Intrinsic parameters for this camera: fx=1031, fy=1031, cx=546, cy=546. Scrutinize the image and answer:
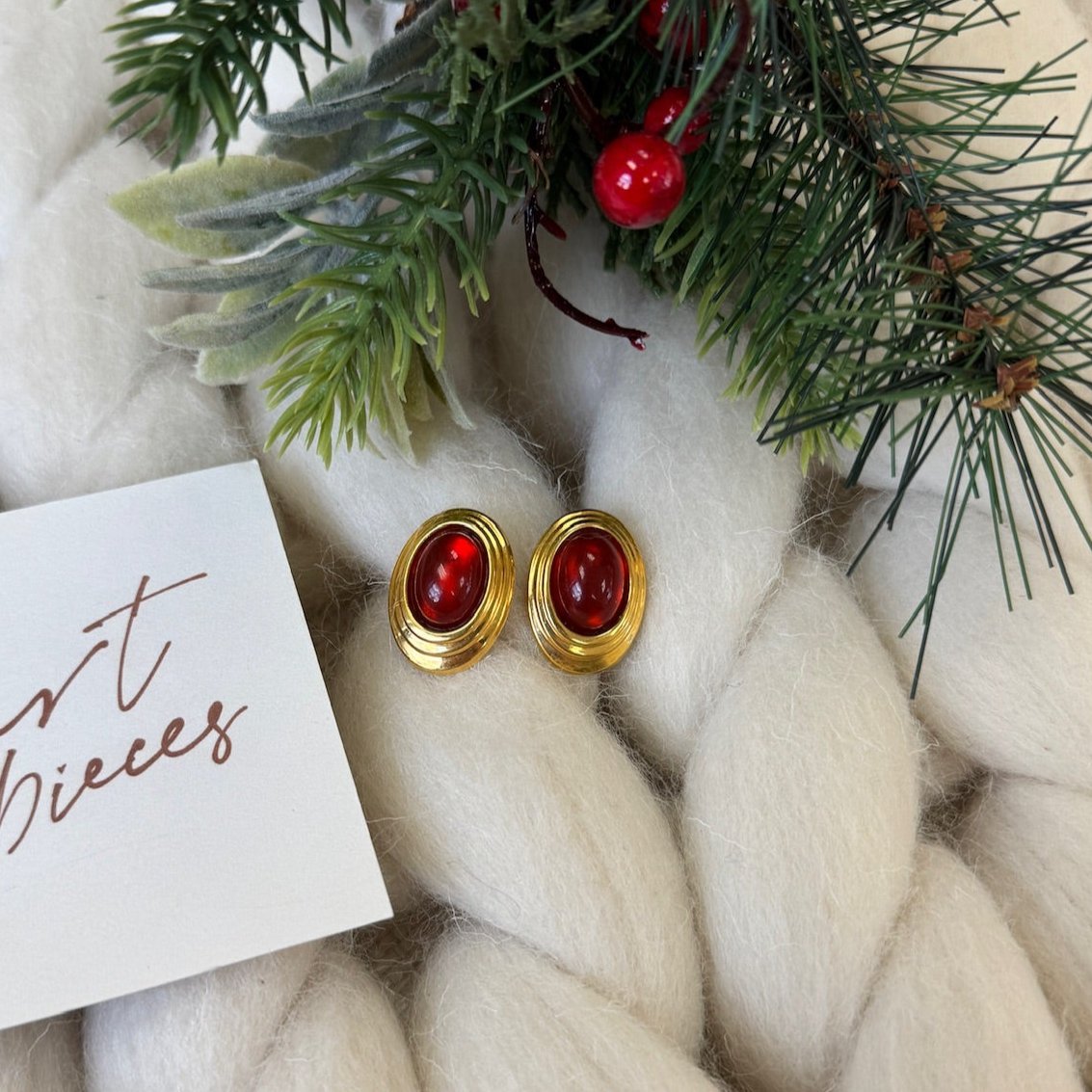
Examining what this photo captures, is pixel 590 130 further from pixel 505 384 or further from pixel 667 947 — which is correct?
pixel 667 947

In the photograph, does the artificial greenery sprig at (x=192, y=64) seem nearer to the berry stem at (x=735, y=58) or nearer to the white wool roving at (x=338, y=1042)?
the berry stem at (x=735, y=58)

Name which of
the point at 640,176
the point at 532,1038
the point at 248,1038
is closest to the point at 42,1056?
the point at 248,1038

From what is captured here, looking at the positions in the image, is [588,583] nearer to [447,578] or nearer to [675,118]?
[447,578]

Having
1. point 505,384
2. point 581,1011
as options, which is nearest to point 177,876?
point 581,1011

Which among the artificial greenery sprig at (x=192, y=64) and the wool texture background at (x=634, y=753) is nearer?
the artificial greenery sprig at (x=192, y=64)

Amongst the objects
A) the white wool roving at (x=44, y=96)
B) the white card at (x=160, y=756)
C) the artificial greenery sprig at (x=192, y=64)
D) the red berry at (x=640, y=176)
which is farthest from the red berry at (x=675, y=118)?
the white wool roving at (x=44, y=96)

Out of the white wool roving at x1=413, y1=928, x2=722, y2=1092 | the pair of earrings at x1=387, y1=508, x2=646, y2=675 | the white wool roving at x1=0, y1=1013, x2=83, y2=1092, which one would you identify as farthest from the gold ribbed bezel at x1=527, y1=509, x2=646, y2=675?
the white wool roving at x1=0, y1=1013, x2=83, y2=1092

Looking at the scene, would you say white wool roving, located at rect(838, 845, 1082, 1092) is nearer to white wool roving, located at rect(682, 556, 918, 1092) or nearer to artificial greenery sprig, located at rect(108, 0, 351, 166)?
white wool roving, located at rect(682, 556, 918, 1092)
